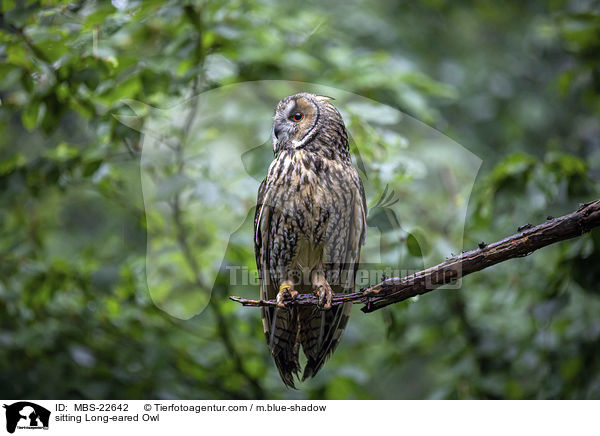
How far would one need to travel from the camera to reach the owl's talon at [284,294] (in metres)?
1.30

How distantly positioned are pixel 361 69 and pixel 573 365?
183cm

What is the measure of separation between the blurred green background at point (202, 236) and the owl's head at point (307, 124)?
3.8 inches

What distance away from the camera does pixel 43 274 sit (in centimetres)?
268

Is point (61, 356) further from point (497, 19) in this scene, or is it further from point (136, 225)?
point (497, 19)

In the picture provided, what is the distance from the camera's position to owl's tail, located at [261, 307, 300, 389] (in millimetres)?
1384

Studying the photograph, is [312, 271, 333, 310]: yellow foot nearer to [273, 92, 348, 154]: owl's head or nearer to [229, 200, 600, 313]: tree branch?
[229, 200, 600, 313]: tree branch

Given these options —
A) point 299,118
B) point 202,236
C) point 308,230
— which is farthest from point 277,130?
point 202,236

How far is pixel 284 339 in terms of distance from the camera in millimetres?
1402

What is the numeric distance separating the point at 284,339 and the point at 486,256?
580 mm

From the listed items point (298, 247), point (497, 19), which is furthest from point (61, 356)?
point (497, 19)

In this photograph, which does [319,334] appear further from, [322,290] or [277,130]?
[277,130]

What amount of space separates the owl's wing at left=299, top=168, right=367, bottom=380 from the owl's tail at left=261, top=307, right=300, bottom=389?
23 millimetres
